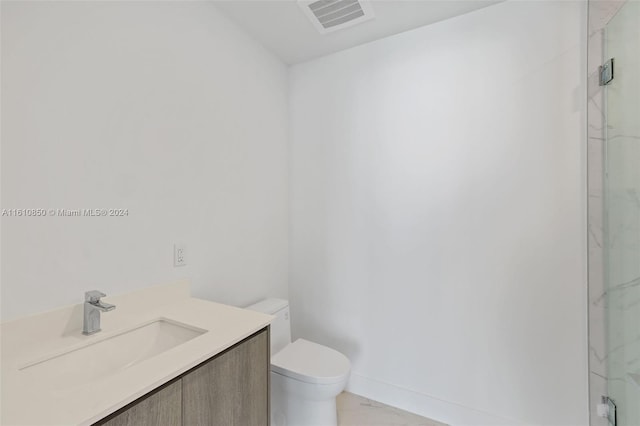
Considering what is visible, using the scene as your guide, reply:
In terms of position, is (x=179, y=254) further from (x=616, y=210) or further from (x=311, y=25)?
(x=616, y=210)

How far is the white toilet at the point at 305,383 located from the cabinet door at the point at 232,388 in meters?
0.32

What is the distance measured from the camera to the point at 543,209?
4.95 ft

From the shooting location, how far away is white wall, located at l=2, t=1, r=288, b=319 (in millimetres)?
950

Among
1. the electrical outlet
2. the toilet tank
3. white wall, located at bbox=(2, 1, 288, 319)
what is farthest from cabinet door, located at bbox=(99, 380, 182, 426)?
the toilet tank

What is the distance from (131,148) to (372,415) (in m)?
1.99

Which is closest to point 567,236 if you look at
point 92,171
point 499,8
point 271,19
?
point 499,8

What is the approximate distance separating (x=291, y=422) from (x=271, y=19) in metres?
2.29

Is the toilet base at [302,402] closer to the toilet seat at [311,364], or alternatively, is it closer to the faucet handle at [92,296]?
the toilet seat at [311,364]

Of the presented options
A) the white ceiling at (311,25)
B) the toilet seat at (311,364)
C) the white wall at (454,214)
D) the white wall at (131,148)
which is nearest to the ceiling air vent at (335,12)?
the white ceiling at (311,25)

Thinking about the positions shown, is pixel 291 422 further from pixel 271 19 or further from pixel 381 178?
pixel 271 19

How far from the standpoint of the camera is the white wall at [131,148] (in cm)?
95

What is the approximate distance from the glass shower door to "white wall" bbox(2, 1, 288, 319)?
185cm

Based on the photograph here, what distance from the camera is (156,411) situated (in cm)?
76

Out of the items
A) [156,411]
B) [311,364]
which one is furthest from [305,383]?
[156,411]
